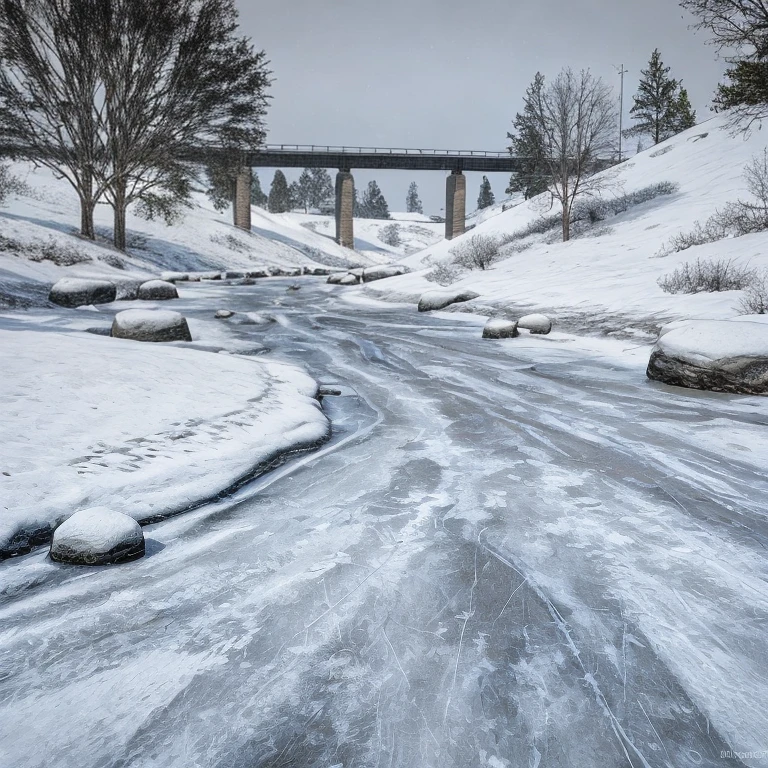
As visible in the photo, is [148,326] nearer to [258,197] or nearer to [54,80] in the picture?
[54,80]

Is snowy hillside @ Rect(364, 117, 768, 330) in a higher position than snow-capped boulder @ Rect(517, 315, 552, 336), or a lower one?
higher

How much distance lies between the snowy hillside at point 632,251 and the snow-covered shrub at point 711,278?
0.26 meters

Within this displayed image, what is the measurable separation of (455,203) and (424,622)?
158 feet

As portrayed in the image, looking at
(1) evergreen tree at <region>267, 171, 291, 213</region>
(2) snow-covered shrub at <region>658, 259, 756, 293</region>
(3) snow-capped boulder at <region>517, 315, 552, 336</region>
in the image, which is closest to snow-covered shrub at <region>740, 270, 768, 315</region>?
(2) snow-covered shrub at <region>658, 259, 756, 293</region>

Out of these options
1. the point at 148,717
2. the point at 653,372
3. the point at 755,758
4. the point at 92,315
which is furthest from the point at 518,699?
the point at 92,315

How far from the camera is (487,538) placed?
3189 millimetres

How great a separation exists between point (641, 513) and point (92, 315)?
37.7ft

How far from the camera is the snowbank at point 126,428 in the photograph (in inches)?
132

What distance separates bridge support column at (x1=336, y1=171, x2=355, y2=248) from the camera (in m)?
49.8

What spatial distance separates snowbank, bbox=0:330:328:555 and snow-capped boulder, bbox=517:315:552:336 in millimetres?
5756

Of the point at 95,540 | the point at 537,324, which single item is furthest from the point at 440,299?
the point at 95,540

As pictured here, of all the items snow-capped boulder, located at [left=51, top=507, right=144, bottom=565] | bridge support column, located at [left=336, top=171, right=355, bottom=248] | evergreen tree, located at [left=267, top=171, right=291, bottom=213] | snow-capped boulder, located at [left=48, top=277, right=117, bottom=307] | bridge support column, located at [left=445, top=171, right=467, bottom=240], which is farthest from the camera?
evergreen tree, located at [left=267, top=171, right=291, bottom=213]

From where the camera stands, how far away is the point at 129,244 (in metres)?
26.3

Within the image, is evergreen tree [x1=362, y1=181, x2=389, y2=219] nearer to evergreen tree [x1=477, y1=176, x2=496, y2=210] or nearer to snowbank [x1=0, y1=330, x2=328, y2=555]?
evergreen tree [x1=477, y1=176, x2=496, y2=210]
